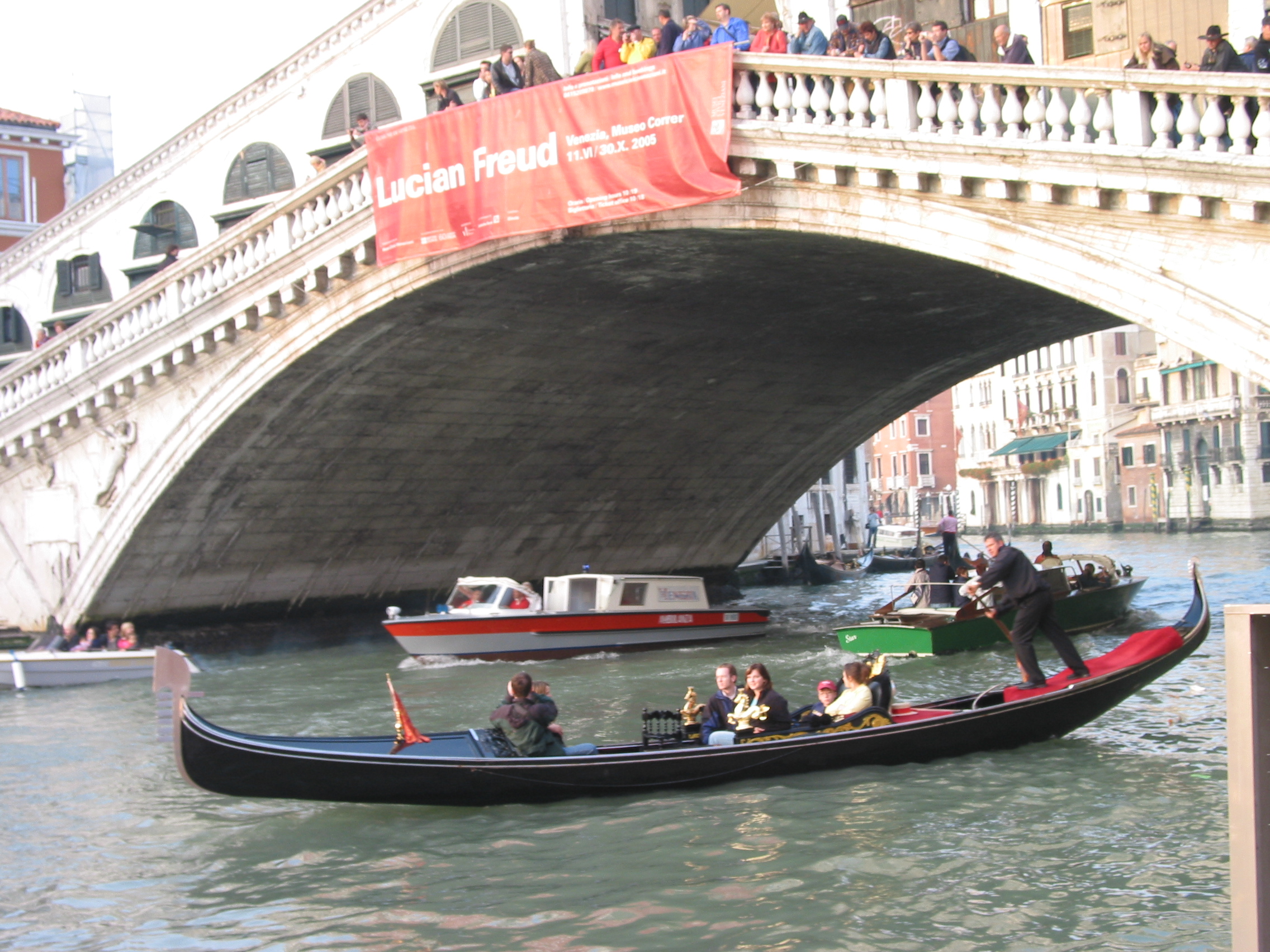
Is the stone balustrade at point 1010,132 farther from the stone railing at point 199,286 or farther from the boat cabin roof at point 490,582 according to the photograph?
the boat cabin roof at point 490,582

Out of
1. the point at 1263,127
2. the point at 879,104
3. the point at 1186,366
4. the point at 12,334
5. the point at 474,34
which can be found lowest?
the point at 1263,127

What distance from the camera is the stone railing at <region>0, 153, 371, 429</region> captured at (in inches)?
563

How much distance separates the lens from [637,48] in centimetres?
1224

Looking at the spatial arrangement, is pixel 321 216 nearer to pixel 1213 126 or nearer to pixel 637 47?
pixel 637 47

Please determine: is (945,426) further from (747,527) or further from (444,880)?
(444,880)

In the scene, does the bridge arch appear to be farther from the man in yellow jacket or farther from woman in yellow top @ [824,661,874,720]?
woman in yellow top @ [824,661,874,720]

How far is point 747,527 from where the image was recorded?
1085 inches

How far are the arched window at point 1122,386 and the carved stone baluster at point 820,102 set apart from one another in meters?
50.1

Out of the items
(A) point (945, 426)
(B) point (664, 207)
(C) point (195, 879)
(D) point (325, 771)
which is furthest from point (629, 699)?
(A) point (945, 426)

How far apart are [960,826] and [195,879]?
3.96 m

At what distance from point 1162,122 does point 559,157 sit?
5.48m

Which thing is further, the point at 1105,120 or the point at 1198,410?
the point at 1198,410

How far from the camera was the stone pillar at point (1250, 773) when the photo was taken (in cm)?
224

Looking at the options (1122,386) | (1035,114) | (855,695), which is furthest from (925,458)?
(855,695)
